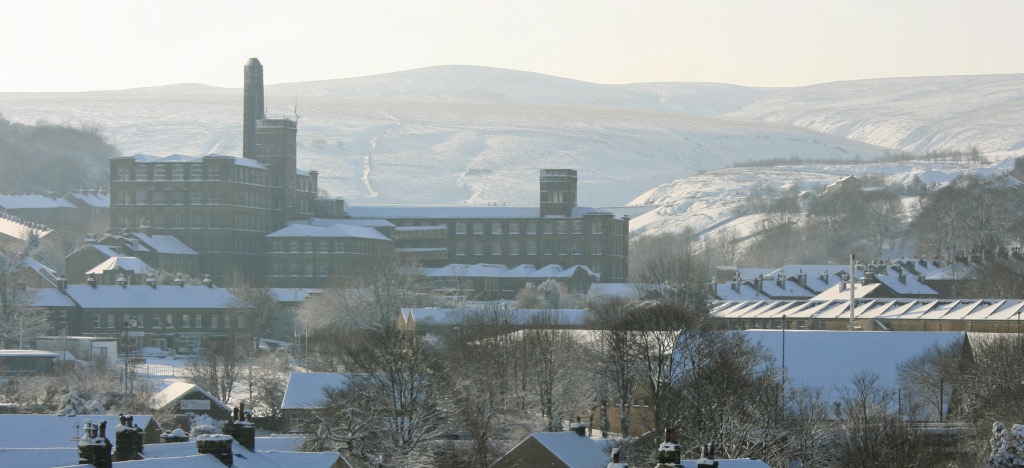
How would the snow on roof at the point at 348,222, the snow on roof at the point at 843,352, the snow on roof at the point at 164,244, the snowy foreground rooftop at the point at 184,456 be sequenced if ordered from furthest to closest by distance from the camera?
the snow on roof at the point at 348,222, the snow on roof at the point at 164,244, the snow on roof at the point at 843,352, the snowy foreground rooftop at the point at 184,456

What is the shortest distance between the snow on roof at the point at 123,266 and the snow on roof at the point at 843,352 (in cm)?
5687

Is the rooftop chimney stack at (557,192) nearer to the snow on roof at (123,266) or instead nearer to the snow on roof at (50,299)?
the snow on roof at (123,266)

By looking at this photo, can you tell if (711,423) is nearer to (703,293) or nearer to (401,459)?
(401,459)

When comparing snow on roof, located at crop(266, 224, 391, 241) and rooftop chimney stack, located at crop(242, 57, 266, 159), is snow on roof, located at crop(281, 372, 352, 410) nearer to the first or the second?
snow on roof, located at crop(266, 224, 391, 241)

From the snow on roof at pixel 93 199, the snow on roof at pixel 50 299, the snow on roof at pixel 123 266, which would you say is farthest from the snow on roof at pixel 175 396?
the snow on roof at pixel 93 199

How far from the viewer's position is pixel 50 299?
110625 millimetres

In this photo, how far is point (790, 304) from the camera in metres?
110

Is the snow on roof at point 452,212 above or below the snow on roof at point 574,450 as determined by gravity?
above

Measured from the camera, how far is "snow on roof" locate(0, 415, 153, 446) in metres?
40.1

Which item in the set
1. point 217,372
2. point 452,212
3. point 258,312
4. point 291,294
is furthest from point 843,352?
point 452,212

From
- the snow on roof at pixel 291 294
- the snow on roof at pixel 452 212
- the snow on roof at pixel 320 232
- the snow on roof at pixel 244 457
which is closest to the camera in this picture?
the snow on roof at pixel 244 457

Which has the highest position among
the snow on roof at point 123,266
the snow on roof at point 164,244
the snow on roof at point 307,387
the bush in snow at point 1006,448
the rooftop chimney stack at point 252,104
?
the rooftop chimney stack at point 252,104

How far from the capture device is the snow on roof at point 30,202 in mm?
170750

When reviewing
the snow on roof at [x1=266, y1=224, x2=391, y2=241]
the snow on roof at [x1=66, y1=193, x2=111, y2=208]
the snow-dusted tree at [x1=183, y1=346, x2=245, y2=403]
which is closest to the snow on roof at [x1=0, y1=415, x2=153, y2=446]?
the snow-dusted tree at [x1=183, y1=346, x2=245, y2=403]
